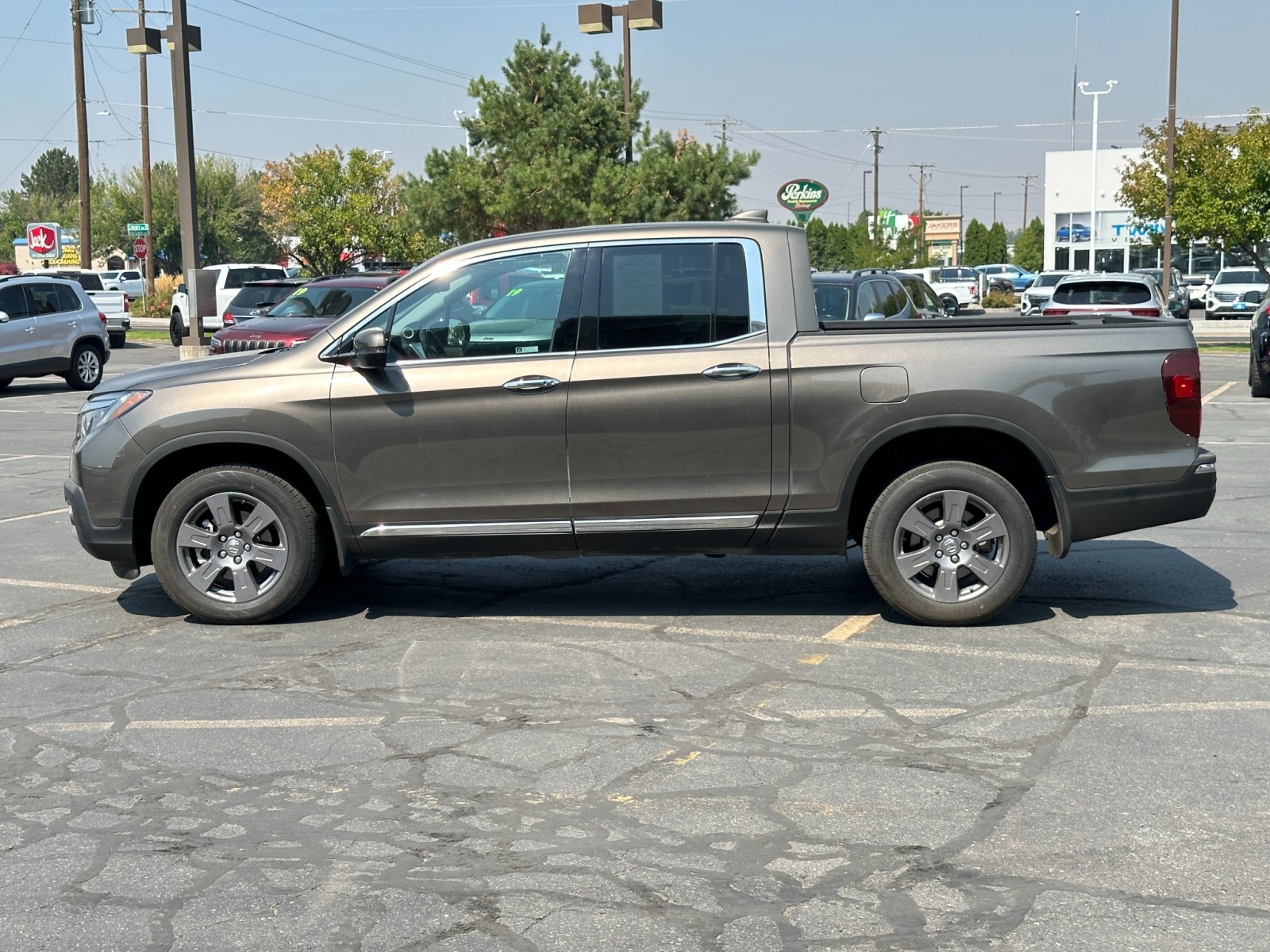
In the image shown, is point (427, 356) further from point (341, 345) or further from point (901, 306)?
point (901, 306)

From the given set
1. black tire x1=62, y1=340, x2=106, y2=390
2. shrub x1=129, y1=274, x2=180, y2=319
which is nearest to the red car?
black tire x1=62, y1=340, x2=106, y2=390

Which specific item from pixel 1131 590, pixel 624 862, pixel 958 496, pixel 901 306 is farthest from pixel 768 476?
pixel 901 306

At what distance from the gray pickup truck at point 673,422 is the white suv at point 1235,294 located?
140ft

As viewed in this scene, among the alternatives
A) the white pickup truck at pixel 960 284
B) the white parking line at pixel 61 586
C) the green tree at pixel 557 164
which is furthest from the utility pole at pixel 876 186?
the white parking line at pixel 61 586

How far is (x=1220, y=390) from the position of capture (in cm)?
2108

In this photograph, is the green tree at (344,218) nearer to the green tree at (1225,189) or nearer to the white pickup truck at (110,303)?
the white pickup truck at (110,303)

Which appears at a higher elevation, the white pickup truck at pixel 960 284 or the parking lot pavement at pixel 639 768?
the white pickup truck at pixel 960 284

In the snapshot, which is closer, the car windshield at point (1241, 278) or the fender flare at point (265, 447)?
the fender flare at point (265, 447)

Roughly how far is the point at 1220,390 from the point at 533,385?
54.4ft

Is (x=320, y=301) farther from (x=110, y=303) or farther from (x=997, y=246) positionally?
(x=997, y=246)

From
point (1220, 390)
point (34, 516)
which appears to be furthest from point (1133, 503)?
point (1220, 390)

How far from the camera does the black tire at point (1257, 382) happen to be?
63.5 feet

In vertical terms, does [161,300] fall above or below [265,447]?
above

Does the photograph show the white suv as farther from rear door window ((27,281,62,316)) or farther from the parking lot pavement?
the parking lot pavement
